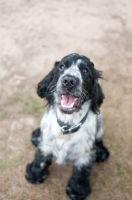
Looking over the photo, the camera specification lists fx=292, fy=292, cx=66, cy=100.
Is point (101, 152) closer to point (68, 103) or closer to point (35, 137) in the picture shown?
point (35, 137)

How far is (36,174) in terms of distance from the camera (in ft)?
12.6

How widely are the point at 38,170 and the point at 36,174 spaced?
66 mm

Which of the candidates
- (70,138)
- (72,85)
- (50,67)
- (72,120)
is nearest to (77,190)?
(70,138)

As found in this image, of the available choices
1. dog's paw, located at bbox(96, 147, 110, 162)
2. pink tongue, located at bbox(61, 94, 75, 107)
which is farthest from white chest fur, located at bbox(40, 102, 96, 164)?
dog's paw, located at bbox(96, 147, 110, 162)

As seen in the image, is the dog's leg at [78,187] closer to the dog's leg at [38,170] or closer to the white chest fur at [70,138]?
the white chest fur at [70,138]

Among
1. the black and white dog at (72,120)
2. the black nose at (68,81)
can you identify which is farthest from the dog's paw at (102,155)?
the black nose at (68,81)

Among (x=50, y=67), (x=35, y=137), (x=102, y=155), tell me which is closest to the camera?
(x=102, y=155)

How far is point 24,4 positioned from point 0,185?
156 inches

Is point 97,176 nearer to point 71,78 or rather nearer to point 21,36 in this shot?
point 71,78

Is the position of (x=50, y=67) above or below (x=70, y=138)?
below

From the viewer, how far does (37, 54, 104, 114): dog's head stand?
283 centimetres

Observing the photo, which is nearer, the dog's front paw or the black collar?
the black collar

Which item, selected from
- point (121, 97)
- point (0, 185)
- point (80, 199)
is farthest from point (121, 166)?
point (0, 185)

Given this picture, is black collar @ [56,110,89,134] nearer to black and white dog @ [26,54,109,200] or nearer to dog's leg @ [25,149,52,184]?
black and white dog @ [26,54,109,200]
